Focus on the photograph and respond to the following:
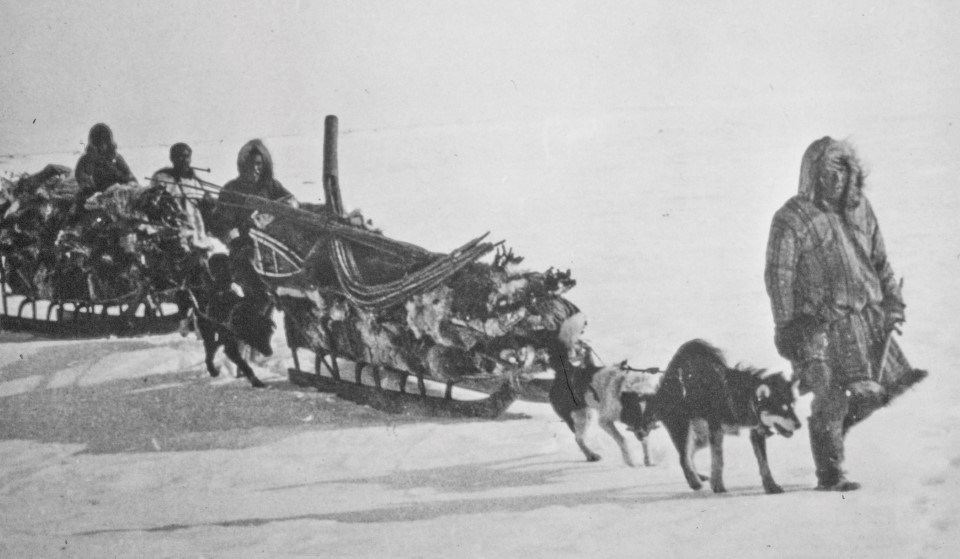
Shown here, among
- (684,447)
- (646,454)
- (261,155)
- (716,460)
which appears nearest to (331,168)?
(261,155)

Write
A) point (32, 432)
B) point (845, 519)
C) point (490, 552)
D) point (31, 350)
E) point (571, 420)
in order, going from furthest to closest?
1. point (31, 350)
2. point (32, 432)
3. point (571, 420)
4. point (490, 552)
5. point (845, 519)

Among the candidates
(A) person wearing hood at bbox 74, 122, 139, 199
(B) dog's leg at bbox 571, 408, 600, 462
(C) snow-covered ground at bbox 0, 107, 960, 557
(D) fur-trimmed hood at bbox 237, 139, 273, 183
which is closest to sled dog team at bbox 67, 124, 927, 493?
(C) snow-covered ground at bbox 0, 107, 960, 557

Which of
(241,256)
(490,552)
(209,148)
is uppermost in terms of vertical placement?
(209,148)

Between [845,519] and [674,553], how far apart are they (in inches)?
23.0

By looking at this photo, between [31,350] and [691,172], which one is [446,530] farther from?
[31,350]

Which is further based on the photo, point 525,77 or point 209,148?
point 209,148

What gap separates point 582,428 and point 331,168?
1.88 m

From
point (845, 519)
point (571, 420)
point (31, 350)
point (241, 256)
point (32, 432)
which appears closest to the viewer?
point (845, 519)

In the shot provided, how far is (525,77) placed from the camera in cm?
538

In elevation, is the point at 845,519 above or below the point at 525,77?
below

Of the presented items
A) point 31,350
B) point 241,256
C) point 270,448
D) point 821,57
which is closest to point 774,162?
point 821,57

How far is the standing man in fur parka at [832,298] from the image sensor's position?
4.21 metres

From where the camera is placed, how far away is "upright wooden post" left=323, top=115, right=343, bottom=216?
5789 millimetres

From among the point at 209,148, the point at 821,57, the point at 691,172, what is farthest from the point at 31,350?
the point at 821,57
